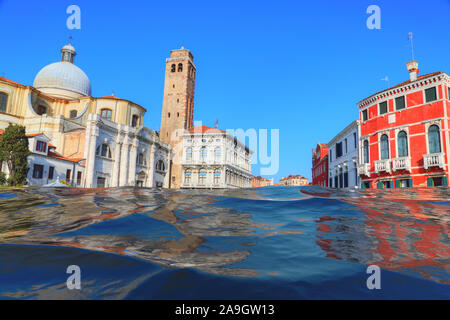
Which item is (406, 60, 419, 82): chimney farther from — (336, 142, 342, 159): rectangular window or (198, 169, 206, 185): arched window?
(198, 169, 206, 185): arched window

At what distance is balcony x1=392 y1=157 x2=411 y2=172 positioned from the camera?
20.3 metres

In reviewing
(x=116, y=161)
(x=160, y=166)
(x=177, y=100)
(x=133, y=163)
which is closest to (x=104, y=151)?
(x=116, y=161)

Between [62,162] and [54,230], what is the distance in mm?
25971

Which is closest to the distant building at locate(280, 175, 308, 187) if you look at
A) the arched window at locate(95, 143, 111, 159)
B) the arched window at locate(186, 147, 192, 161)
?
the arched window at locate(186, 147, 192, 161)

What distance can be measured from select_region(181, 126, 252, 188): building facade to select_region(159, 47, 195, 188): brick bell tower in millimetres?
2007

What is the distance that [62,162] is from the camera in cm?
2583

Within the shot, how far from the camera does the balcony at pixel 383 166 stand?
21.5m

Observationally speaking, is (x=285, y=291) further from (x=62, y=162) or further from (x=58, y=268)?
(x=62, y=162)

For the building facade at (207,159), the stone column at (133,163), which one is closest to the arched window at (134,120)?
the stone column at (133,163)

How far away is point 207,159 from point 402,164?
30.7 meters

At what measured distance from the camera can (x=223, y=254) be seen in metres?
2.66

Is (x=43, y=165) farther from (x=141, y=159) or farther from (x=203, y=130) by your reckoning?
(x=203, y=130)

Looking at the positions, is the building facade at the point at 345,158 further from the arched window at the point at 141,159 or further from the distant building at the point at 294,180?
the distant building at the point at 294,180
